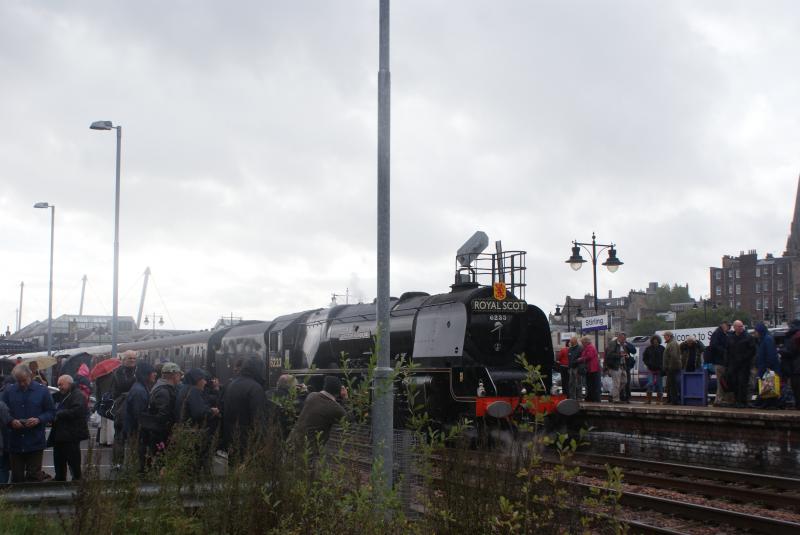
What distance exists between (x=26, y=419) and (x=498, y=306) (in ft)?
30.6

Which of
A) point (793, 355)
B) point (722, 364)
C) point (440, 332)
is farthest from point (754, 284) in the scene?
point (440, 332)

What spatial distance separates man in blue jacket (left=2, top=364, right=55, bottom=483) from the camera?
33.0ft

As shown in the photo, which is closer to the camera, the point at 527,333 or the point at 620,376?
the point at 527,333

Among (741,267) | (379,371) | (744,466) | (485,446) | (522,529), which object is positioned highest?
(741,267)

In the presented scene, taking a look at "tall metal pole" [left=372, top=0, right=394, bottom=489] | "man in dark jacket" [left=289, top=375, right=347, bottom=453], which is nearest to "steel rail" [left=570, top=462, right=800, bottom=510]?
"man in dark jacket" [left=289, top=375, right=347, bottom=453]

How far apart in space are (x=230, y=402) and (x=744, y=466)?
10.4 metres

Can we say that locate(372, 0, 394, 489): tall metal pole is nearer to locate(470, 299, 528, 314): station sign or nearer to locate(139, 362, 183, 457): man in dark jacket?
locate(139, 362, 183, 457): man in dark jacket

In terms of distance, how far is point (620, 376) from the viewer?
2197cm

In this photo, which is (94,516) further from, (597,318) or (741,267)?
(741,267)

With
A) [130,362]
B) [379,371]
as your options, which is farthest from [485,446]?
[130,362]

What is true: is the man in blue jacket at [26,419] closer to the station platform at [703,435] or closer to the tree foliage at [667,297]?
the station platform at [703,435]

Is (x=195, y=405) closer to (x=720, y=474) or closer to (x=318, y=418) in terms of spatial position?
(x=318, y=418)

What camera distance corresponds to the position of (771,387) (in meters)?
16.5

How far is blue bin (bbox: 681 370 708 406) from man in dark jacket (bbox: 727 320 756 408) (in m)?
1.68
